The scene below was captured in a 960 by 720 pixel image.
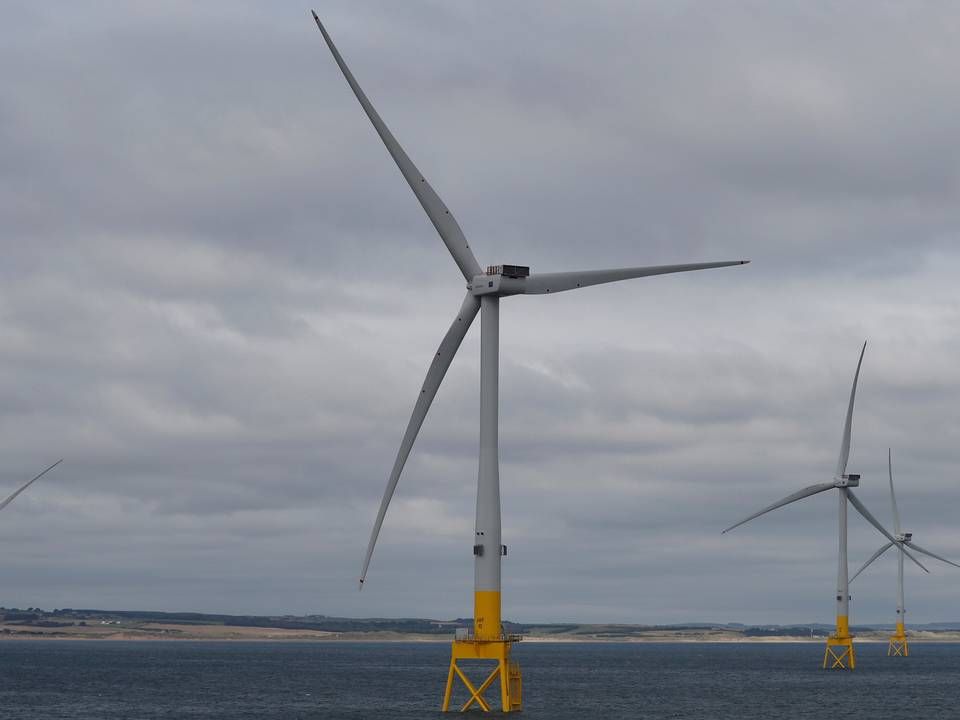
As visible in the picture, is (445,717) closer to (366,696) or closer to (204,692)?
(366,696)

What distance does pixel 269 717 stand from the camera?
429 ft

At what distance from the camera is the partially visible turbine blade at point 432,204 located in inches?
3814

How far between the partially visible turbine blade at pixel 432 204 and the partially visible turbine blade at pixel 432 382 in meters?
2.83

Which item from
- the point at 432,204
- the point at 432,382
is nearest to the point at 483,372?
the point at 432,382

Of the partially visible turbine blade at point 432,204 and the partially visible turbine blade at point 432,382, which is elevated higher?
the partially visible turbine blade at point 432,204

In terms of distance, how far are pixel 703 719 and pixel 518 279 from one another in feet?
162

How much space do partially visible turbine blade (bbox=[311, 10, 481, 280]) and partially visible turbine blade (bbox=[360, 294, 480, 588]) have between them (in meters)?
2.83

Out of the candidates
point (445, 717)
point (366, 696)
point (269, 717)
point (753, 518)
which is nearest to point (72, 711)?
point (269, 717)

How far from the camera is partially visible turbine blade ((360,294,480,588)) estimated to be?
98438mm

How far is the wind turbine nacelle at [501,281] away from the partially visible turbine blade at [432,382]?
1091 mm

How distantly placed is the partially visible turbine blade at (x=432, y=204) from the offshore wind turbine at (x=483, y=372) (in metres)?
0.07

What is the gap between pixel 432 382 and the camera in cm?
9994

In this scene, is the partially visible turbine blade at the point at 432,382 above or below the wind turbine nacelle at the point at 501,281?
below

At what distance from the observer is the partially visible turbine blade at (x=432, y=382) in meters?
98.4
